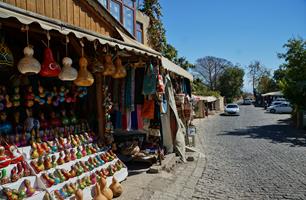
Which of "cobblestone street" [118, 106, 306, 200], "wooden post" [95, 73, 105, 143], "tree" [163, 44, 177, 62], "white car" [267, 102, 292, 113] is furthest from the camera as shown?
"white car" [267, 102, 292, 113]

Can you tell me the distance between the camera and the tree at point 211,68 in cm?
6588

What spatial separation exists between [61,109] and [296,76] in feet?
53.4

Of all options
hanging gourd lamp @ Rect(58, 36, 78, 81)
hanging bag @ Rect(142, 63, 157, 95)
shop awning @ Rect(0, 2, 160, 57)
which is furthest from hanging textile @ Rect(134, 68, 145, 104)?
hanging gourd lamp @ Rect(58, 36, 78, 81)

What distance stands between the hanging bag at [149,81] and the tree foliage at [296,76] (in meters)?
12.9

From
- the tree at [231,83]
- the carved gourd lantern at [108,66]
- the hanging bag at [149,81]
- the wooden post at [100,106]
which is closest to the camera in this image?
the carved gourd lantern at [108,66]

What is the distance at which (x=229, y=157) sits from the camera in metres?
8.61

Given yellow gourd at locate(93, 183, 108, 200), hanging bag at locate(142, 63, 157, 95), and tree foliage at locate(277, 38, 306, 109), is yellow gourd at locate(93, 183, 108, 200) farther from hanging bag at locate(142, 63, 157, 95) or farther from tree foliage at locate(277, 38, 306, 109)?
tree foliage at locate(277, 38, 306, 109)

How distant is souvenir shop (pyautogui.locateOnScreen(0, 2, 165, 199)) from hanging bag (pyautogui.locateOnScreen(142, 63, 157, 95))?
0.02m

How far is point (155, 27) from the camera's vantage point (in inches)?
768

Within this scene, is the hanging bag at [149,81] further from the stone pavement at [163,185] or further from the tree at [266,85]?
the tree at [266,85]

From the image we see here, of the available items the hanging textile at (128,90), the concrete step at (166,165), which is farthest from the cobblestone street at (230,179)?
the hanging textile at (128,90)

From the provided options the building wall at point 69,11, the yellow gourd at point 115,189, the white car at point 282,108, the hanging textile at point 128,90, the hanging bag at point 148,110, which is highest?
the building wall at point 69,11

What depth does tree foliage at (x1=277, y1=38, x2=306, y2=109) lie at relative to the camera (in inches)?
650

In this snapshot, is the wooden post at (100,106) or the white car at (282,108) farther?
the white car at (282,108)
